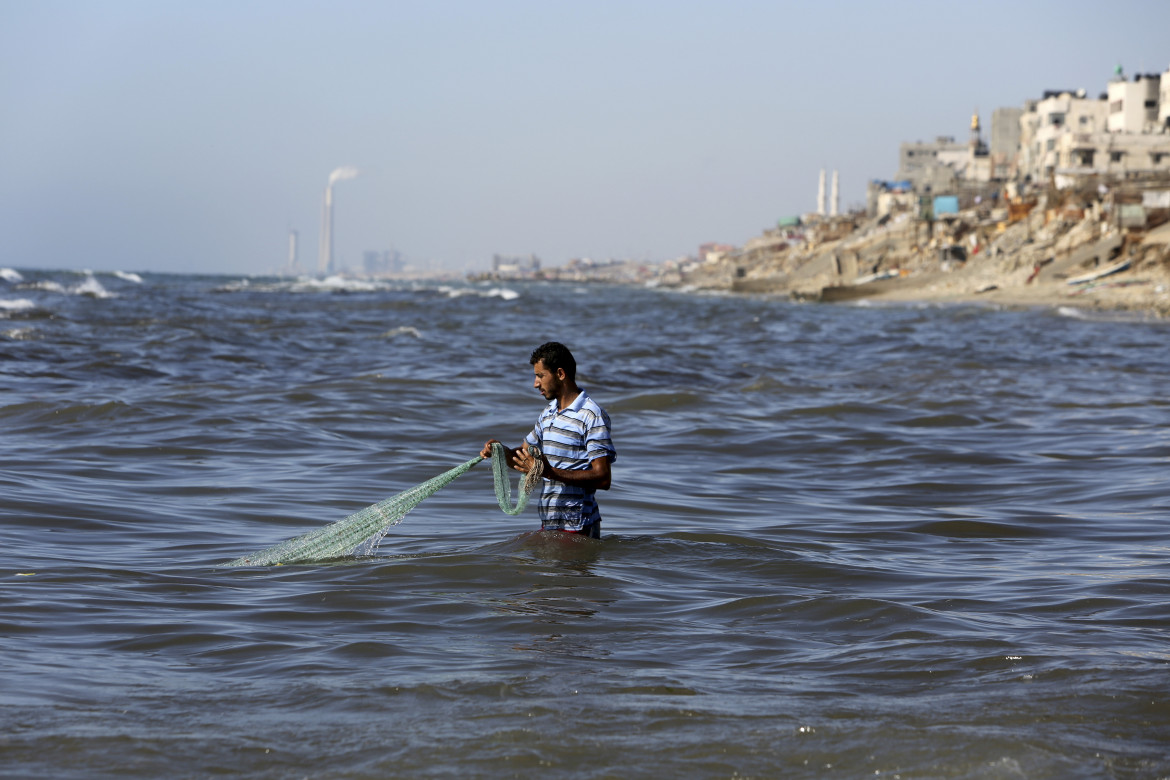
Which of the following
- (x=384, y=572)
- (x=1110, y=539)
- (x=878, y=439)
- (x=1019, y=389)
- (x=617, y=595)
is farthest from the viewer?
(x=1019, y=389)

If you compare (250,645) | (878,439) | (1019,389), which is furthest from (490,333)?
(250,645)

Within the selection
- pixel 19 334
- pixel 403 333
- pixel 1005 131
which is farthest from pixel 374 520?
pixel 1005 131

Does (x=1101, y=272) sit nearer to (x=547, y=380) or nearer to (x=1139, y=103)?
(x=1139, y=103)

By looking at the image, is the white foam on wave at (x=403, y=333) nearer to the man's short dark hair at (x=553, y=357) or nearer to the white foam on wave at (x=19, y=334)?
the white foam on wave at (x=19, y=334)

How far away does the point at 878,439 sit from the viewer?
13141 mm

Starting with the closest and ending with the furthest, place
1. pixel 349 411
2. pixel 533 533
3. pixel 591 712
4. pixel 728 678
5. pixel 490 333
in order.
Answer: pixel 591 712, pixel 728 678, pixel 533 533, pixel 349 411, pixel 490 333

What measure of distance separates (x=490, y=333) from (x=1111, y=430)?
833 inches

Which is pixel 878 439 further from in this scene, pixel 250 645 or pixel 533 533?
pixel 250 645

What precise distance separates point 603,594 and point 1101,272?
4803cm

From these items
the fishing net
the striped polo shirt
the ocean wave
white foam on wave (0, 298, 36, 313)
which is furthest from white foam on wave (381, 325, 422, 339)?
the striped polo shirt

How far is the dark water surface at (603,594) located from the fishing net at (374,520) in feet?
0.50

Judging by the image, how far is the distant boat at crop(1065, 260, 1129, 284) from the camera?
159 ft

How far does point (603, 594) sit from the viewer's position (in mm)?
6141

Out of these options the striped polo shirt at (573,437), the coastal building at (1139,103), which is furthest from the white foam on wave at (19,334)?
the coastal building at (1139,103)
